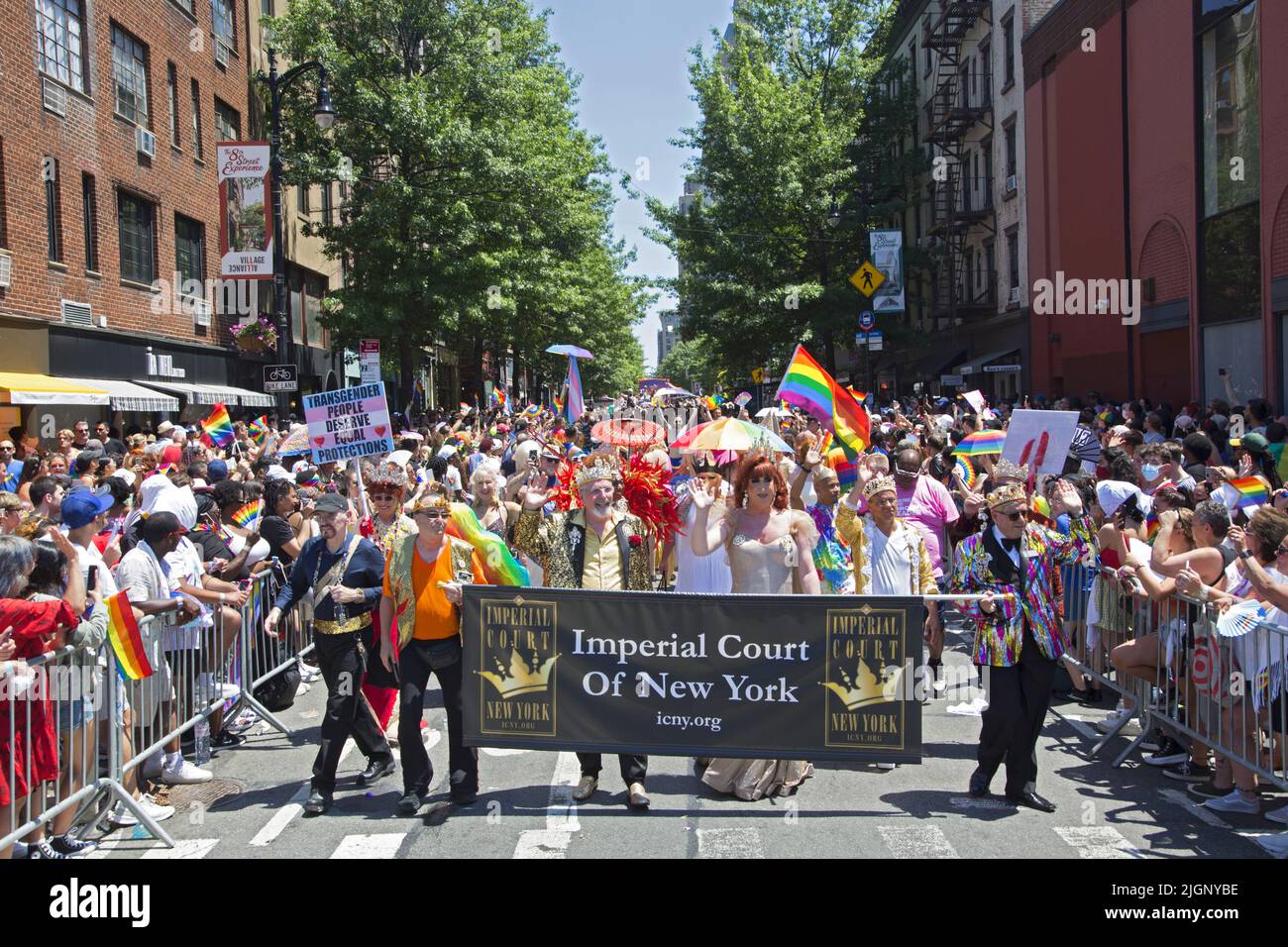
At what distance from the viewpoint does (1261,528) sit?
5988 mm

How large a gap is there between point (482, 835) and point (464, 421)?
1997 centimetres

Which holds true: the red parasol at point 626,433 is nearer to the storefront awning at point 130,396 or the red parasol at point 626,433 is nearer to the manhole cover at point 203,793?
the manhole cover at point 203,793

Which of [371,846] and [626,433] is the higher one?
[626,433]

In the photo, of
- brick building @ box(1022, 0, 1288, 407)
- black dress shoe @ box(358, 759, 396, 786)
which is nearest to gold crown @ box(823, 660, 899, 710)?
black dress shoe @ box(358, 759, 396, 786)

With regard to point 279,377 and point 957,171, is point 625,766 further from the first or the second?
point 957,171

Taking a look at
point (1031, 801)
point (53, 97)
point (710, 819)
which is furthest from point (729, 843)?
point (53, 97)

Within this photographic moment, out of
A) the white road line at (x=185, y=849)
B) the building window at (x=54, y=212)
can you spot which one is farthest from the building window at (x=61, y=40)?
the white road line at (x=185, y=849)

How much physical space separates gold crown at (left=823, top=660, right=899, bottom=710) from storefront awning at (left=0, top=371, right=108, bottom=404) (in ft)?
53.2

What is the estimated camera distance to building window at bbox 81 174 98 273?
2217 centimetres

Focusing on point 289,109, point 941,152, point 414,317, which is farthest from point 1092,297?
point 289,109

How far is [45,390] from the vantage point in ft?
61.5

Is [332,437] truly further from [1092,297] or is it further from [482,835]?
[1092,297]

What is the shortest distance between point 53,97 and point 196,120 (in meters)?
7.92

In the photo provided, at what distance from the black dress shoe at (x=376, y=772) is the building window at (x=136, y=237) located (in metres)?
19.9
